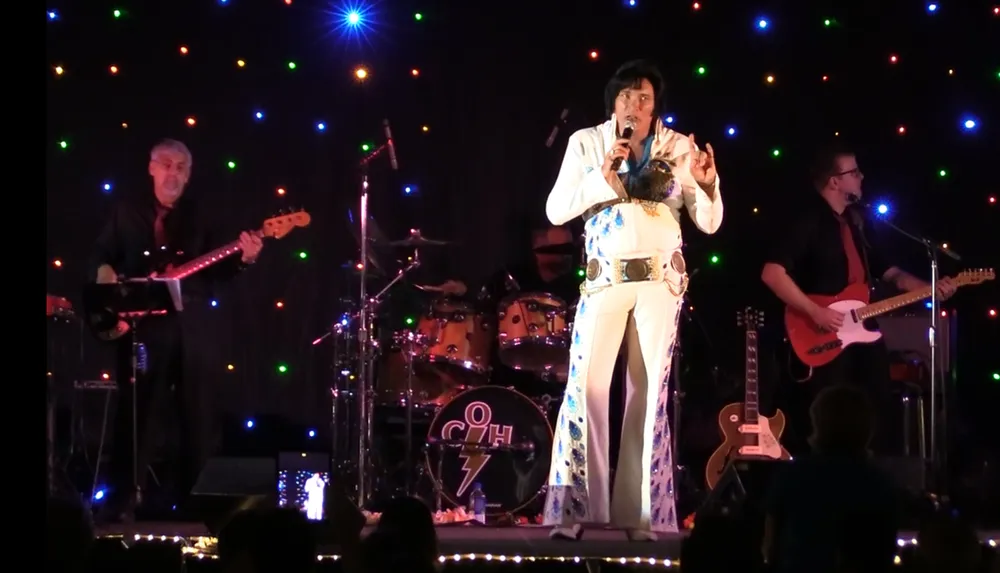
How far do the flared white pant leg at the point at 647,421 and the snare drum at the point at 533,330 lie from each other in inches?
46.4

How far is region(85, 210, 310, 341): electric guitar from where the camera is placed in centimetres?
694

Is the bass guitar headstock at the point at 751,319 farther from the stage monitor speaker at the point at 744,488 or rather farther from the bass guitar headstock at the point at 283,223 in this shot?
the bass guitar headstock at the point at 283,223

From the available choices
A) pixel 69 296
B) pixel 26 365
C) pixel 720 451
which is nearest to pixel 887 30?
pixel 720 451

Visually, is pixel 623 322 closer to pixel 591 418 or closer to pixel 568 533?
pixel 591 418

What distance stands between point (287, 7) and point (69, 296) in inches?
89.2

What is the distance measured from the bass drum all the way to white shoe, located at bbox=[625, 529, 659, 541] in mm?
1511

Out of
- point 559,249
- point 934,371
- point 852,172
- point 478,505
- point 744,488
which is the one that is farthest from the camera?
point 559,249

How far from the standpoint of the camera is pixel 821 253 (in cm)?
738

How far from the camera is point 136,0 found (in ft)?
25.9

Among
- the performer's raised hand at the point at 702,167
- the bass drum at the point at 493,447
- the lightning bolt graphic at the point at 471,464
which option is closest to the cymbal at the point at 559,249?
the bass drum at the point at 493,447

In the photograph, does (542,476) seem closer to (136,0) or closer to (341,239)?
(341,239)

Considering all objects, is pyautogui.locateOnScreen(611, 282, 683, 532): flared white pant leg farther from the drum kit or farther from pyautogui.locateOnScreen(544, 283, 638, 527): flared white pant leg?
the drum kit

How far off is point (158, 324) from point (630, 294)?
293cm

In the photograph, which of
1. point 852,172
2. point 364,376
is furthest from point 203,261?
point 852,172
